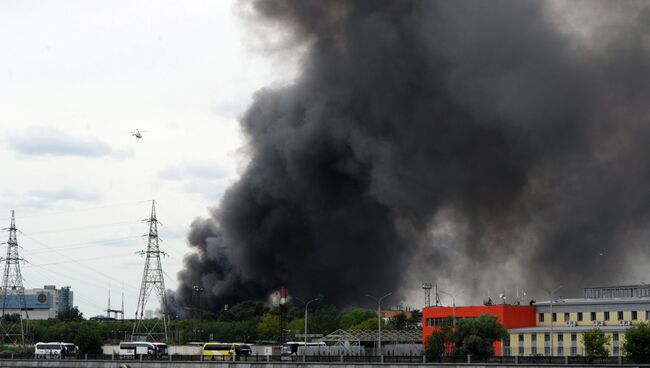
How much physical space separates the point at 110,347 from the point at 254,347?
25.2 metres

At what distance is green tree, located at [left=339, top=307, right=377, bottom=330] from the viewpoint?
176250 millimetres

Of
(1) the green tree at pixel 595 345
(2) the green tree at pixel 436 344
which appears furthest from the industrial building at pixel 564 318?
A: (1) the green tree at pixel 595 345

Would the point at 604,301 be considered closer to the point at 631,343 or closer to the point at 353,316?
the point at 631,343

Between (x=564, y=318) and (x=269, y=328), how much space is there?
71.4m

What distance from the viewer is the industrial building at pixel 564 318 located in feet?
331

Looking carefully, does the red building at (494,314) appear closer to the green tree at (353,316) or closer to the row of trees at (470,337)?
the row of trees at (470,337)

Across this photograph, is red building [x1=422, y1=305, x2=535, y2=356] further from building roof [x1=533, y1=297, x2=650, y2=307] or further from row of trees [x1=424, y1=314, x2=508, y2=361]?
row of trees [x1=424, y1=314, x2=508, y2=361]

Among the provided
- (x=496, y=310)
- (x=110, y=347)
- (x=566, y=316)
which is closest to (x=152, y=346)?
(x=110, y=347)

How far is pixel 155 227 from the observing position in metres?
134

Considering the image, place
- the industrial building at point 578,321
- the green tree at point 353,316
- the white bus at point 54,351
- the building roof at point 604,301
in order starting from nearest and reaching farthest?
1. the industrial building at point 578,321
2. the building roof at point 604,301
3. the white bus at point 54,351
4. the green tree at point 353,316

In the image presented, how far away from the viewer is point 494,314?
109750mm

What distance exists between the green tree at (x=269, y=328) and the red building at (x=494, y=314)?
183ft

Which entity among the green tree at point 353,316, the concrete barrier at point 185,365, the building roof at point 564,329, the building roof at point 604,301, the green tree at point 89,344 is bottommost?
the concrete barrier at point 185,365

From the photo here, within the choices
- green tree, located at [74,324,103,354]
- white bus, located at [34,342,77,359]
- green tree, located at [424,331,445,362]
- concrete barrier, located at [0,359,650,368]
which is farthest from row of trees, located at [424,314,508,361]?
green tree, located at [74,324,103,354]
